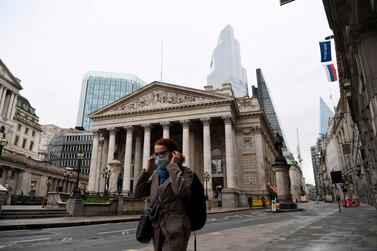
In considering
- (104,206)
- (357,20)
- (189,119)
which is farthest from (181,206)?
(189,119)

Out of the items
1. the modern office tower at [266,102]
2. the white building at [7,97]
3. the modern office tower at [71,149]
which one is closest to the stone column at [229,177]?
the white building at [7,97]

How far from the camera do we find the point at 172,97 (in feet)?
155

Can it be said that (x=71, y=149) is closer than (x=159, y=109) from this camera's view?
No

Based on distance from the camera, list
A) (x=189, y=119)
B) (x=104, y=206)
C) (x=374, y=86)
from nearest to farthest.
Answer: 1. (x=374, y=86)
2. (x=104, y=206)
3. (x=189, y=119)

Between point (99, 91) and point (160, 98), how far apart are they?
86.4 m

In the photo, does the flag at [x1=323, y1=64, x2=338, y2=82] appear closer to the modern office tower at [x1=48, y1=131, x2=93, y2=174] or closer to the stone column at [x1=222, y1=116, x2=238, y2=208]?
the stone column at [x1=222, y1=116, x2=238, y2=208]

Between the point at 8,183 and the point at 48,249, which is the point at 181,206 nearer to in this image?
the point at 48,249

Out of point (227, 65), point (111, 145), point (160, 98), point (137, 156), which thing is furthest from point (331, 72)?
point (227, 65)

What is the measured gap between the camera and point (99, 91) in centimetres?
12519

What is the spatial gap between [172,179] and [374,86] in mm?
8870

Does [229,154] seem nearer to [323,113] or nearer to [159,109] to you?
[159,109]

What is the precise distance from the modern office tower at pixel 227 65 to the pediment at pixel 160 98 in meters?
66.9

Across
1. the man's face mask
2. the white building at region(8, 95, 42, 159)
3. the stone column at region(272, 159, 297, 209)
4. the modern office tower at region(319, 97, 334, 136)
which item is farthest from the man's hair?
the modern office tower at region(319, 97, 334, 136)

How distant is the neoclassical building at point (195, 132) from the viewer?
43.1 m
